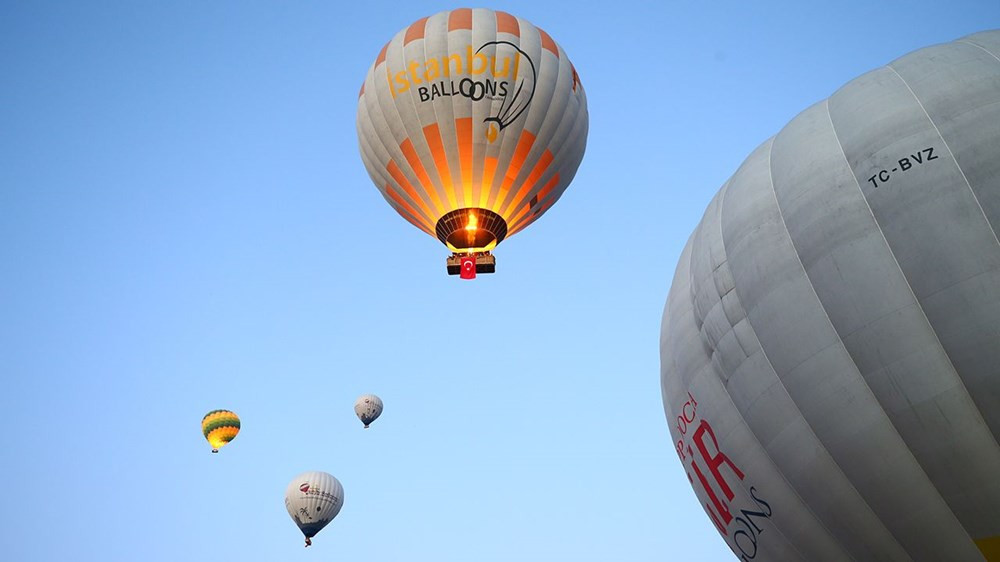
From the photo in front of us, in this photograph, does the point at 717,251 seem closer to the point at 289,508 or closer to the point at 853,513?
the point at 853,513

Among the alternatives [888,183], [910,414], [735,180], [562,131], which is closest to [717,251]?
[735,180]

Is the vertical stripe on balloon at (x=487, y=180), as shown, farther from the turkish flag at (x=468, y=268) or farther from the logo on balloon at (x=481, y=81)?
the turkish flag at (x=468, y=268)

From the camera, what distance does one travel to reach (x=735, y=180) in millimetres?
10664

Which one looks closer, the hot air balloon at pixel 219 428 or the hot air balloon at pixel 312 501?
the hot air balloon at pixel 312 501

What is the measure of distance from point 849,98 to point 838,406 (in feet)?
11.3

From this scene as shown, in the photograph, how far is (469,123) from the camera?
1844cm

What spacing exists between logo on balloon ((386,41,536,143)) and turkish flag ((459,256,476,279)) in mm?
2737

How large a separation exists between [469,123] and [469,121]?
41 mm

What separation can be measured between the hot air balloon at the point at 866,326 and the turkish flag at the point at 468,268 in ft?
32.1

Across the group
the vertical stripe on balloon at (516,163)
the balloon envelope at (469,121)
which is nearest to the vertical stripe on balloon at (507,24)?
the balloon envelope at (469,121)

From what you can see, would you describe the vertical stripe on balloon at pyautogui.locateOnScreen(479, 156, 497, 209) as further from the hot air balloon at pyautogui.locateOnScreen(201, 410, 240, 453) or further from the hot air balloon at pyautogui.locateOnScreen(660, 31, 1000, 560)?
the hot air balloon at pyautogui.locateOnScreen(201, 410, 240, 453)

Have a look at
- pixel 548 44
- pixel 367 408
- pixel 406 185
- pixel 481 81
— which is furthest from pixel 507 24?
pixel 367 408

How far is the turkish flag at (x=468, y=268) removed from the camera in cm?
1978

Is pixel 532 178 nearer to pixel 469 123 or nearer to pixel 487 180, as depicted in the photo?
pixel 487 180
